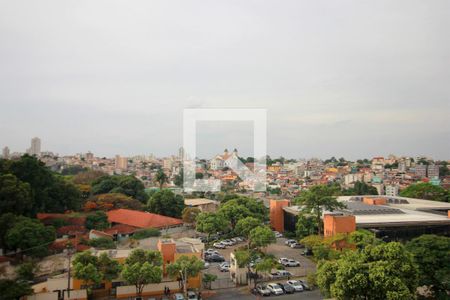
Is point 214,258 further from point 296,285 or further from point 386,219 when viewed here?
point 386,219

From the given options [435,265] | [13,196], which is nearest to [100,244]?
[13,196]

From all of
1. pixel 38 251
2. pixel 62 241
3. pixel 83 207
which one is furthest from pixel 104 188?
pixel 38 251

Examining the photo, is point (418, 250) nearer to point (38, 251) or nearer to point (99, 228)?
point (38, 251)

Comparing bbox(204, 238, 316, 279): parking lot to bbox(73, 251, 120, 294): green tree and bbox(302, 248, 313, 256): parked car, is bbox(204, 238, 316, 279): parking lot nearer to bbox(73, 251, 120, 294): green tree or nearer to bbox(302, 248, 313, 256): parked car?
bbox(302, 248, 313, 256): parked car

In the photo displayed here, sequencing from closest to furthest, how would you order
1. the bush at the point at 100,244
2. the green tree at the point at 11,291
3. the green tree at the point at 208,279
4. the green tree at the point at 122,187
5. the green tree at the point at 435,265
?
the green tree at the point at 11,291
the green tree at the point at 435,265
the green tree at the point at 208,279
the bush at the point at 100,244
the green tree at the point at 122,187

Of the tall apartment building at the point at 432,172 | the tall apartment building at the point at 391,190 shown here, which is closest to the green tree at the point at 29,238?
the tall apartment building at the point at 391,190

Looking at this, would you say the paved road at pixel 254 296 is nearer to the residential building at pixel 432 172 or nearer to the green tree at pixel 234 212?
the green tree at pixel 234 212
